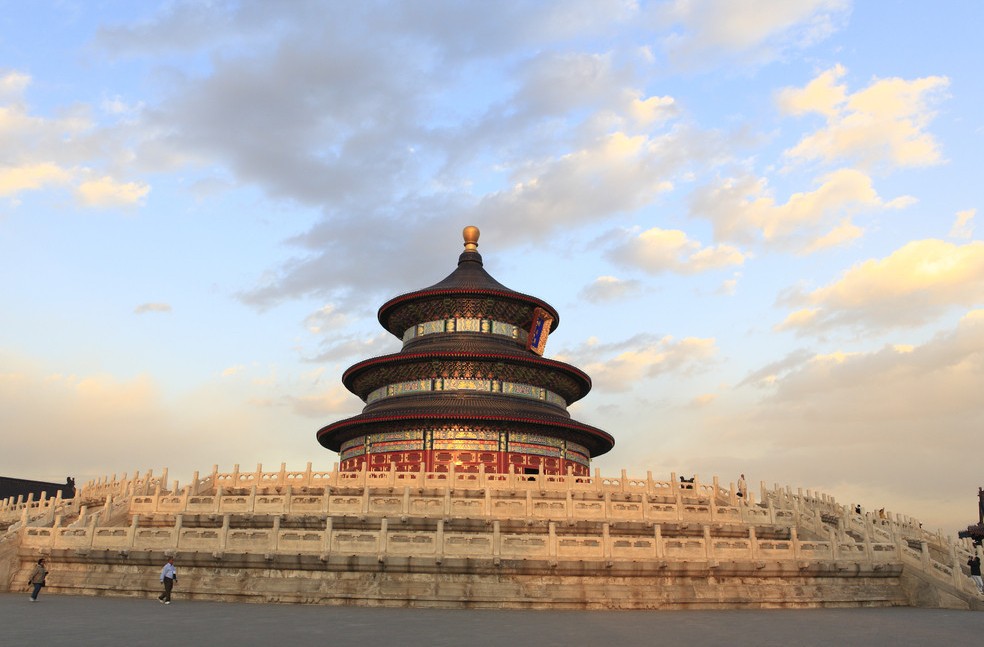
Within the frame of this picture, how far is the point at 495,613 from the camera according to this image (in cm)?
1669

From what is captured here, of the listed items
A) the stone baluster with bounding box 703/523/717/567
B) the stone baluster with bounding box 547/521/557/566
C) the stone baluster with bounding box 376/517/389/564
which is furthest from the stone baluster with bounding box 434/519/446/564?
the stone baluster with bounding box 703/523/717/567

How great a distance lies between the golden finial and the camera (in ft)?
172

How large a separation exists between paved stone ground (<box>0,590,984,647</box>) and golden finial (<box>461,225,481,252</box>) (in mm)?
36961

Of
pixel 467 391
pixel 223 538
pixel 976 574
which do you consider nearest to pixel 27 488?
pixel 467 391

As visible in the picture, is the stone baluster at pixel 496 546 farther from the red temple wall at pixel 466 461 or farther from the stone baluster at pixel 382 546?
the red temple wall at pixel 466 461

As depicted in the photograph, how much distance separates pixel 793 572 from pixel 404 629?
11.5 metres

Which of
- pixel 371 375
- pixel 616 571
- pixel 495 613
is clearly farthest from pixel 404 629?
pixel 371 375

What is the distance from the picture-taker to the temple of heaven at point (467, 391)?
4028 centimetres

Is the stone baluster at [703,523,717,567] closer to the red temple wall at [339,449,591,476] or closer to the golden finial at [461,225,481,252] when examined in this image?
the red temple wall at [339,449,591,476]

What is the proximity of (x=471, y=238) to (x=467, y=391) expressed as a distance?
45.7 ft

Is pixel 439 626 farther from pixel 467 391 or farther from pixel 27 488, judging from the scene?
pixel 27 488

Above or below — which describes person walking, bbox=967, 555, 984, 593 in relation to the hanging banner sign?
below

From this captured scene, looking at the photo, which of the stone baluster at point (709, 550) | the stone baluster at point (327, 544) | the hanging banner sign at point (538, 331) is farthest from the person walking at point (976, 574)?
the hanging banner sign at point (538, 331)

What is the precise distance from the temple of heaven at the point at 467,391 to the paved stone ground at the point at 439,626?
71.3 ft
